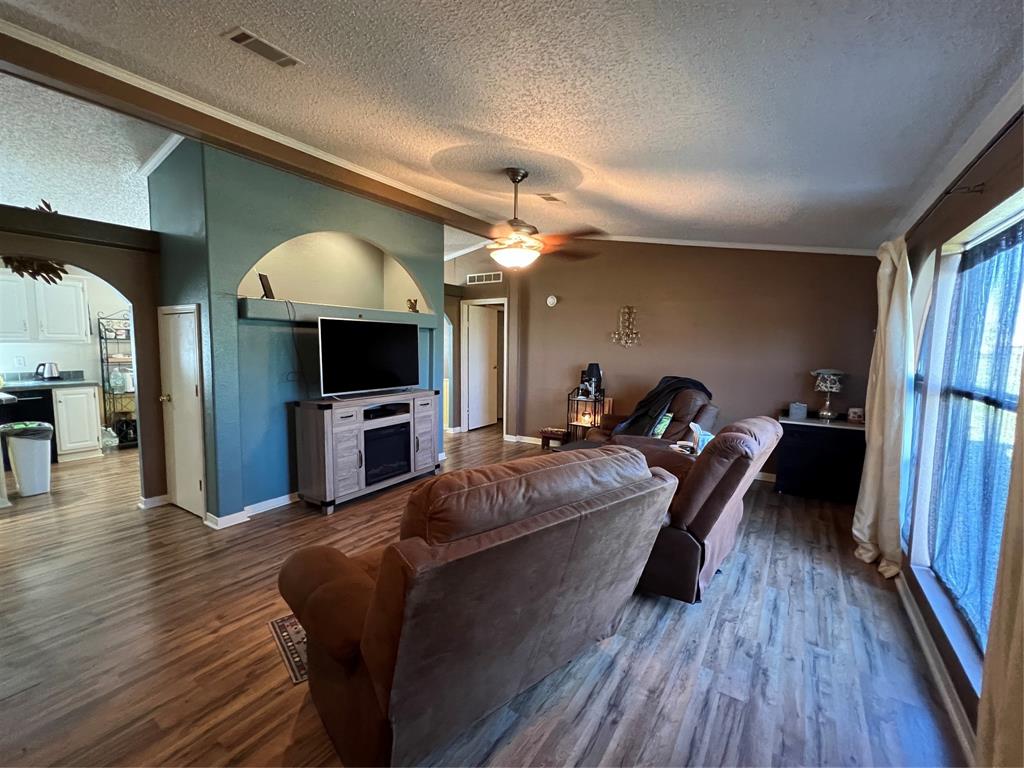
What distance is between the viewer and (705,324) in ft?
17.6

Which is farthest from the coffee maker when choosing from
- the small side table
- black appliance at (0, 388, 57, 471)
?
black appliance at (0, 388, 57, 471)

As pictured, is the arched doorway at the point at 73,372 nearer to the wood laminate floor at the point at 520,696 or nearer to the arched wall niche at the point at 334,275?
the arched wall niche at the point at 334,275

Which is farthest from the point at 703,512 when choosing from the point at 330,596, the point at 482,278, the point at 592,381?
the point at 482,278

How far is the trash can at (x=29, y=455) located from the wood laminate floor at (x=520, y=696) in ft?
3.76

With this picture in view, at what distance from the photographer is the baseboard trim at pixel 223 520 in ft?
11.2

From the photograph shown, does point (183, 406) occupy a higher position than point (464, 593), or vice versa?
point (183, 406)

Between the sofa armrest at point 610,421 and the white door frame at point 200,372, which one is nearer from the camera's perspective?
the white door frame at point 200,372

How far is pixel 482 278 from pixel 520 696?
5928mm

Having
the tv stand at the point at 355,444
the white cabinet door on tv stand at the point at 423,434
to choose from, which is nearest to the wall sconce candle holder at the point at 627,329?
the white cabinet door on tv stand at the point at 423,434

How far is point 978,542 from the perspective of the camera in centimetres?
205

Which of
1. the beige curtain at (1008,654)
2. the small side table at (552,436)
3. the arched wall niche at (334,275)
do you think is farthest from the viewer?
the small side table at (552,436)

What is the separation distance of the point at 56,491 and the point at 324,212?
3.58 metres

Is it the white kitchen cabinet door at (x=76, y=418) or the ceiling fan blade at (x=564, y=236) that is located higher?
the ceiling fan blade at (x=564, y=236)

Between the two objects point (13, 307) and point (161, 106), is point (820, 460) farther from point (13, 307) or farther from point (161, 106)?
point (13, 307)
